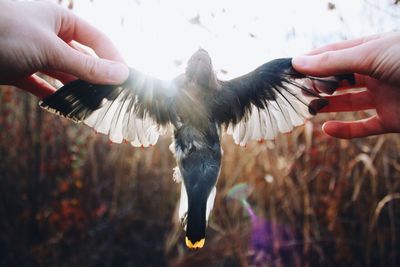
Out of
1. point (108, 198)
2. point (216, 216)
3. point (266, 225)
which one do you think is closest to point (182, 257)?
point (216, 216)

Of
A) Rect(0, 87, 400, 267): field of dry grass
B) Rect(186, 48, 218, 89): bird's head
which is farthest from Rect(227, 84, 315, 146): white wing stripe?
Rect(0, 87, 400, 267): field of dry grass

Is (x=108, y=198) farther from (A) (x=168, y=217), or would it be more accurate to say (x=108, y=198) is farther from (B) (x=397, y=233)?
(B) (x=397, y=233)

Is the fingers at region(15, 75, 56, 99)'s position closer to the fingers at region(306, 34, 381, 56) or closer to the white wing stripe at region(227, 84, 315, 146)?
the white wing stripe at region(227, 84, 315, 146)

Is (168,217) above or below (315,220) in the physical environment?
below

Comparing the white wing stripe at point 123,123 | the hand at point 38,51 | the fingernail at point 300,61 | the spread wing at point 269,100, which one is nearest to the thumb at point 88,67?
the hand at point 38,51

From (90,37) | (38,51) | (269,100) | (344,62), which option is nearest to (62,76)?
(90,37)

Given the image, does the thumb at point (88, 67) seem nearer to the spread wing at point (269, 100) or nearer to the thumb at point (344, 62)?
the spread wing at point (269, 100)
